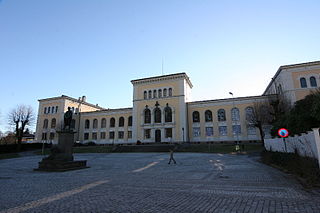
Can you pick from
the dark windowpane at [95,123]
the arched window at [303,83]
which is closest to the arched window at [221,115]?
the arched window at [303,83]

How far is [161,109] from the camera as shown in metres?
47.4

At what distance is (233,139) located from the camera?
4153 cm

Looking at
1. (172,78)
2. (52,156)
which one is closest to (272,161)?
(52,156)

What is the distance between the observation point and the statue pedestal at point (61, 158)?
13.5 meters

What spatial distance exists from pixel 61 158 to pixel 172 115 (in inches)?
1324

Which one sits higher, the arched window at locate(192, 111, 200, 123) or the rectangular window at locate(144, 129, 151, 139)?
the arched window at locate(192, 111, 200, 123)

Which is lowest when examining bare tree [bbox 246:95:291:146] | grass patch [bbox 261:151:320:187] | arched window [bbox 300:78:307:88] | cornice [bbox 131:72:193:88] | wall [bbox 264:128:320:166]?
grass patch [bbox 261:151:320:187]

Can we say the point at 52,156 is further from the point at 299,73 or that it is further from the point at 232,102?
the point at 299,73

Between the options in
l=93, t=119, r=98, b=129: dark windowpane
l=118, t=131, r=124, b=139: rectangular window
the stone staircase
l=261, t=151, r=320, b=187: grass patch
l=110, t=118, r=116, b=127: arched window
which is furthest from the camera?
l=93, t=119, r=98, b=129: dark windowpane

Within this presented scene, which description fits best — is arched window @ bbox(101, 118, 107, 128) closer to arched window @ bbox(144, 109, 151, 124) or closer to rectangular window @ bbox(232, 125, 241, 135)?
arched window @ bbox(144, 109, 151, 124)

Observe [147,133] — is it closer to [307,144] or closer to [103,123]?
[103,123]

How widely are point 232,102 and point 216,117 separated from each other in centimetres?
491

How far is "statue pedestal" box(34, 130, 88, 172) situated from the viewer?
44.2ft

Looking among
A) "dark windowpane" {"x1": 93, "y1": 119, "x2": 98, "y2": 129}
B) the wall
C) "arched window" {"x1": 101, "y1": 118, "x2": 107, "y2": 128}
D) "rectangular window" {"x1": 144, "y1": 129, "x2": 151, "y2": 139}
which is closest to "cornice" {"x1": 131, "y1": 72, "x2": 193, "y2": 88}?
"rectangular window" {"x1": 144, "y1": 129, "x2": 151, "y2": 139}
